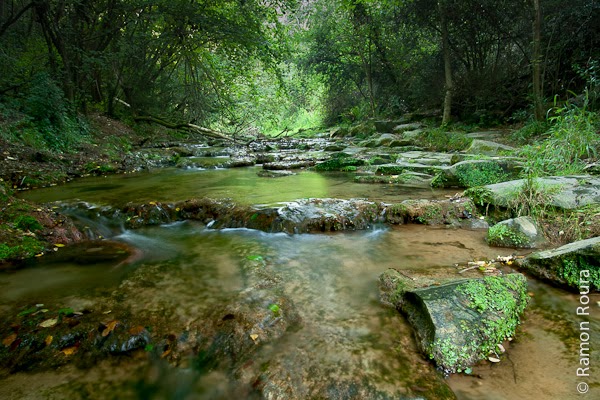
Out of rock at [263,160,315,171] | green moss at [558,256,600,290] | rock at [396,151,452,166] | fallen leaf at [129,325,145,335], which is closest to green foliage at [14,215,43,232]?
fallen leaf at [129,325,145,335]

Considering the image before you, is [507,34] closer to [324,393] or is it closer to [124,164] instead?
[124,164]

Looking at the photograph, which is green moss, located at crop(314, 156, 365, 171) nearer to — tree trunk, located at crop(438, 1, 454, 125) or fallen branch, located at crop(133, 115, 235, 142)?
tree trunk, located at crop(438, 1, 454, 125)

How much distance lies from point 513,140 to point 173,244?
26.4 ft

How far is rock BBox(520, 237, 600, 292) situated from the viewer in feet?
6.92

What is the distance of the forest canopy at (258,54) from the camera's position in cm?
777

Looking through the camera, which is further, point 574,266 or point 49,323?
point 574,266

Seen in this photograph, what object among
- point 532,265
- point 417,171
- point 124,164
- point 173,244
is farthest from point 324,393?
point 124,164

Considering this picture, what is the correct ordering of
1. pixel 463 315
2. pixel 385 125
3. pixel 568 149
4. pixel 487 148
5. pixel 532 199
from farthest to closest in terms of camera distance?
pixel 385 125, pixel 487 148, pixel 568 149, pixel 532 199, pixel 463 315

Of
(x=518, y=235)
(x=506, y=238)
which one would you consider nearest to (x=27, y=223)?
(x=506, y=238)

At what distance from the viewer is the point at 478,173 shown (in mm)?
4773

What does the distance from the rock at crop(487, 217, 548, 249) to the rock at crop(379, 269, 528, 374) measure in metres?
0.97

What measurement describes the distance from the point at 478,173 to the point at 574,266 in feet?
9.28

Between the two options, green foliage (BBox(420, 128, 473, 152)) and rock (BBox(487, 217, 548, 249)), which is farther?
green foliage (BBox(420, 128, 473, 152))

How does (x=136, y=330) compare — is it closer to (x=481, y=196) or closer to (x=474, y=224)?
(x=474, y=224)
